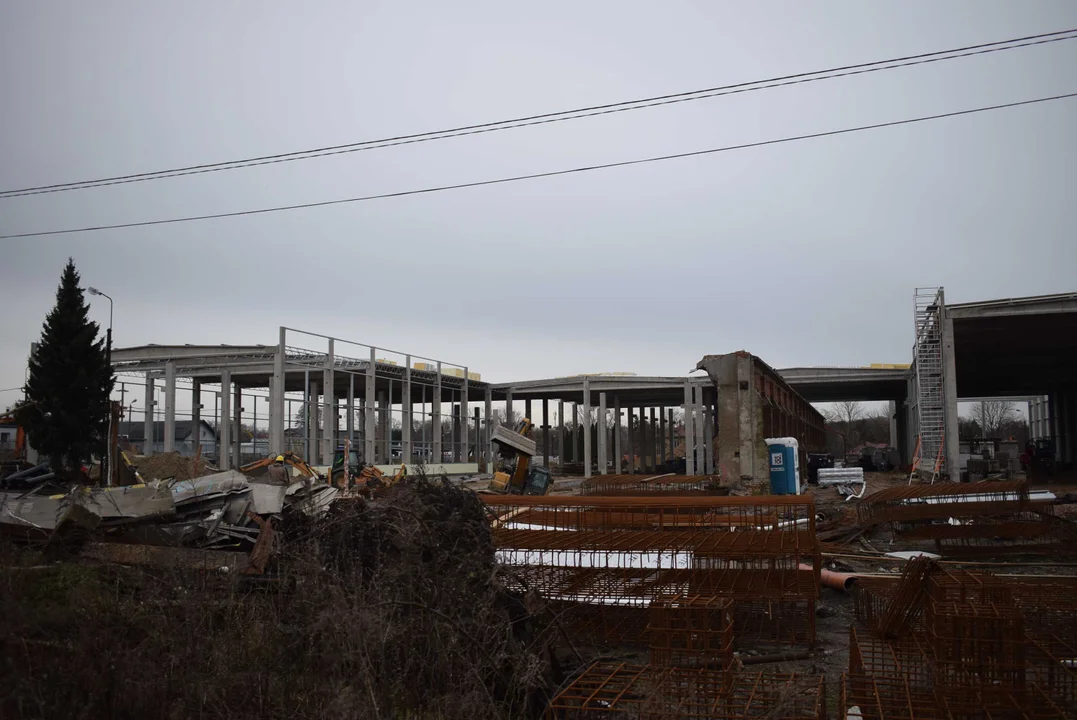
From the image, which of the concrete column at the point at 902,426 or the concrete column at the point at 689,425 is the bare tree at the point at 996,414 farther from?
the concrete column at the point at 689,425

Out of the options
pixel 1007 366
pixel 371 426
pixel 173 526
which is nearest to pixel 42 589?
pixel 173 526

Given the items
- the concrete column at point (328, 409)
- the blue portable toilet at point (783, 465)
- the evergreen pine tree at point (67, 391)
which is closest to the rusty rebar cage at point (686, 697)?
the blue portable toilet at point (783, 465)

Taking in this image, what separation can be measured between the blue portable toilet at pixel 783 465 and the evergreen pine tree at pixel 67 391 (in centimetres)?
2675

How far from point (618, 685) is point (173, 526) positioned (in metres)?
5.77

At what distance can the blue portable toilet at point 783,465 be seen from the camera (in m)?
19.5

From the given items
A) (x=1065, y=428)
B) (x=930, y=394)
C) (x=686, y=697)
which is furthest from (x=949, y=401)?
(x=686, y=697)

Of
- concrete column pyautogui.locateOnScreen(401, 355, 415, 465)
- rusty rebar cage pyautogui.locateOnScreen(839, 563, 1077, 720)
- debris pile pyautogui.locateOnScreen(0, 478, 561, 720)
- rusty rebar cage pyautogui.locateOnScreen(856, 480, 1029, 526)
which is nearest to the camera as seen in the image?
debris pile pyautogui.locateOnScreen(0, 478, 561, 720)

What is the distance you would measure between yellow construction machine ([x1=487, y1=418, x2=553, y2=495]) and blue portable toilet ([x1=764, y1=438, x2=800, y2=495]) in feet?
19.1

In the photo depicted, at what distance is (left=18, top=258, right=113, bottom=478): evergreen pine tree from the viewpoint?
113ft

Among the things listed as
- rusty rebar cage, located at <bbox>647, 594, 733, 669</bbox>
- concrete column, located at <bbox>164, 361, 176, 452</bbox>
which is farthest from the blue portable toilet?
concrete column, located at <bbox>164, 361, 176, 452</bbox>

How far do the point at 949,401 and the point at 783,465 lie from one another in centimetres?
Answer: 1346

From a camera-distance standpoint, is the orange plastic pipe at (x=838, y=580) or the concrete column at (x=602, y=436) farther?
the concrete column at (x=602, y=436)

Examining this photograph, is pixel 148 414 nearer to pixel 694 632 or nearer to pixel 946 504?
pixel 946 504

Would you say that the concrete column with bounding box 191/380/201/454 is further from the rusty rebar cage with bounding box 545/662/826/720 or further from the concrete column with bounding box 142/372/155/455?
the rusty rebar cage with bounding box 545/662/826/720
